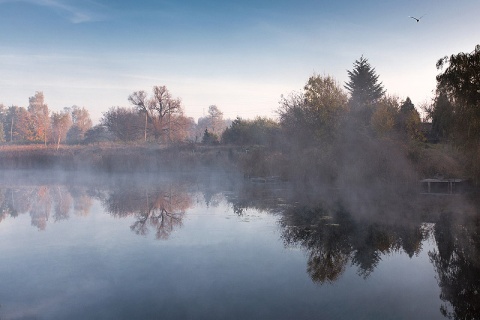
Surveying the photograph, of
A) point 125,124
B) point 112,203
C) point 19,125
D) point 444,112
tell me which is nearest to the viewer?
point 444,112

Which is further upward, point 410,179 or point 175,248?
point 410,179

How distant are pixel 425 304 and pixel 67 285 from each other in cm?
759

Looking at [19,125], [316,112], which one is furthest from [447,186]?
[19,125]

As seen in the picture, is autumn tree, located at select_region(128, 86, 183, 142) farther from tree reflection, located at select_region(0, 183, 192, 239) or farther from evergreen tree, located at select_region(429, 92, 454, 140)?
evergreen tree, located at select_region(429, 92, 454, 140)

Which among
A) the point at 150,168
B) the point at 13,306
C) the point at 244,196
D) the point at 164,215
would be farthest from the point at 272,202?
the point at 150,168

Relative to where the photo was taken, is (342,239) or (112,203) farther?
(112,203)

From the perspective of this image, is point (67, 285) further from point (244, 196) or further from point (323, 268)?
point (244, 196)

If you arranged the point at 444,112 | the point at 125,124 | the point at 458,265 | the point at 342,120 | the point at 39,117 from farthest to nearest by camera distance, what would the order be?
the point at 39,117, the point at 125,124, the point at 342,120, the point at 444,112, the point at 458,265

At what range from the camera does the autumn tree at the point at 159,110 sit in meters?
54.8

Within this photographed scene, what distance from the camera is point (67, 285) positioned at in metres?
8.56

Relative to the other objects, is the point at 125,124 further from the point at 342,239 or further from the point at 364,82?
the point at 342,239

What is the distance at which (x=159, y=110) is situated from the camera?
182ft

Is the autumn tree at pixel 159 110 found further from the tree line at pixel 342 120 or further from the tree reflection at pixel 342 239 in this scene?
the tree reflection at pixel 342 239

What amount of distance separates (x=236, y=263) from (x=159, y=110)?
1884 inches
